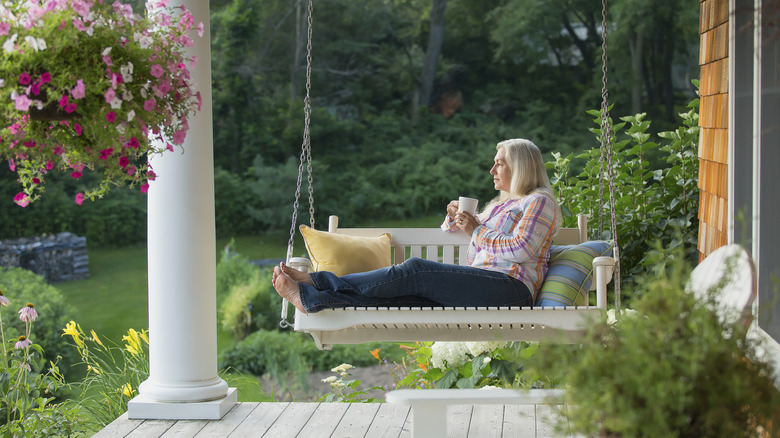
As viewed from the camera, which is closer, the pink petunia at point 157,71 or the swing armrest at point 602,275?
the pink petunia at point 157,71

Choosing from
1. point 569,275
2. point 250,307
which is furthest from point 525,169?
point 250,307

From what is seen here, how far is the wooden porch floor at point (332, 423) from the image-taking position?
119 inches

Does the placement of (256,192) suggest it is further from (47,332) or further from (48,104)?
(48,104)

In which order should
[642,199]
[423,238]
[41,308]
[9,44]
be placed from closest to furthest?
[9,44] < [423,238] < [642,199] < [41,308]

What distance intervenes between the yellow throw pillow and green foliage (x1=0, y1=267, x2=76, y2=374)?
4.34 meters

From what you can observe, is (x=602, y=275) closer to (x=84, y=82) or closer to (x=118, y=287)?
(x=84, y=82)

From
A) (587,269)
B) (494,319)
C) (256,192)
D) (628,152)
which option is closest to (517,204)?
(587,269)

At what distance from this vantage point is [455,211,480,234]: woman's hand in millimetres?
3148

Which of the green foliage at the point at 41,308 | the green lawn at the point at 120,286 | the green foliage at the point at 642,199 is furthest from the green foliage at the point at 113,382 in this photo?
the green lawn at the point at 120,286

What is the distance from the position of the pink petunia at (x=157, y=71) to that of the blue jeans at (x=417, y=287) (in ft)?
3.21

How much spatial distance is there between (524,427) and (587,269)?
0.61m

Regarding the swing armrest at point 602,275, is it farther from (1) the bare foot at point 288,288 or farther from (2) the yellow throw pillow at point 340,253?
(1) the bare foot at point 288,288

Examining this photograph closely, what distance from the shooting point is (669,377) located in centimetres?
149

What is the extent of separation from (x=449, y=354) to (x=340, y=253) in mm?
954
